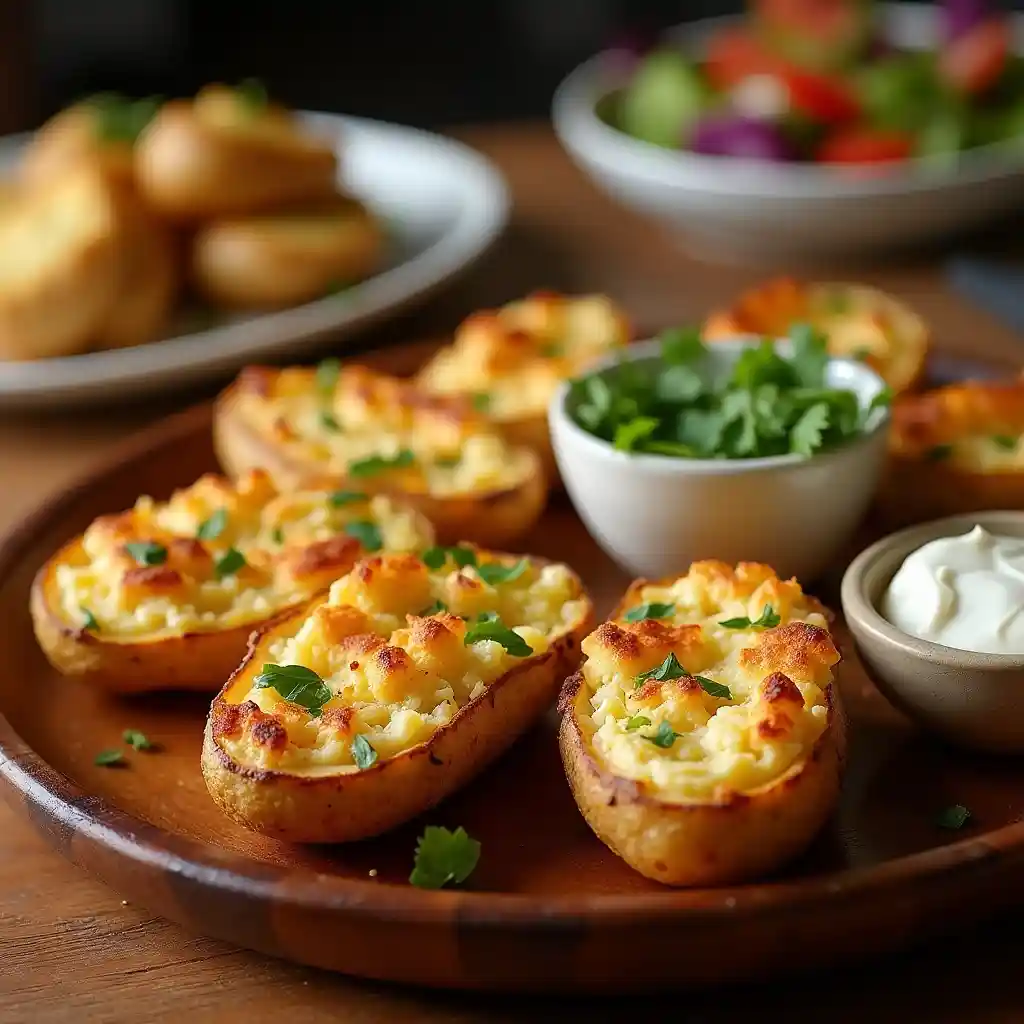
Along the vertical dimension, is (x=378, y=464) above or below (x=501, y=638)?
below

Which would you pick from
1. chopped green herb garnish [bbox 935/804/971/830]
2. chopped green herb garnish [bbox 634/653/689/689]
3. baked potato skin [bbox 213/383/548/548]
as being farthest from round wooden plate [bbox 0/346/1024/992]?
baked potato skin [bbox 213/383/548/548]

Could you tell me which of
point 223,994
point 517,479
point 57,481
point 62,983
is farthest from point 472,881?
point 57,481

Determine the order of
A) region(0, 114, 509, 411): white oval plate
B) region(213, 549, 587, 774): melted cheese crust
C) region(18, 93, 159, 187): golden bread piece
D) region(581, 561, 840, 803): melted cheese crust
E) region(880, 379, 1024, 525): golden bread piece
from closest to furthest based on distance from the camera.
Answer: region(581, 561, 840, 803): melted cheese crust
region(213, 549, 587, 774): melted cheese crust
region(880, 379, 1024, 525): golden bread piece
region(0, 114, 509, 411): white oval plate
region(18, 93, 159, 187): golden bread piece

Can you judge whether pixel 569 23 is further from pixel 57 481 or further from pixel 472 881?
pixel 472 881

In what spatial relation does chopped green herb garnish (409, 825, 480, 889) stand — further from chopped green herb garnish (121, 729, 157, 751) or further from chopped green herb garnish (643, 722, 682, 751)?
→ chopped green herb garnish (121, 729, 157, 751)

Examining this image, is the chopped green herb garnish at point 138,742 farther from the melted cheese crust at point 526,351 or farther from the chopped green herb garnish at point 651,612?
the melted cheese crust at point 526,351

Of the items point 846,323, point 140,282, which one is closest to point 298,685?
point 846,323

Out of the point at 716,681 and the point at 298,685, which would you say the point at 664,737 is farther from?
the point at 298,685
